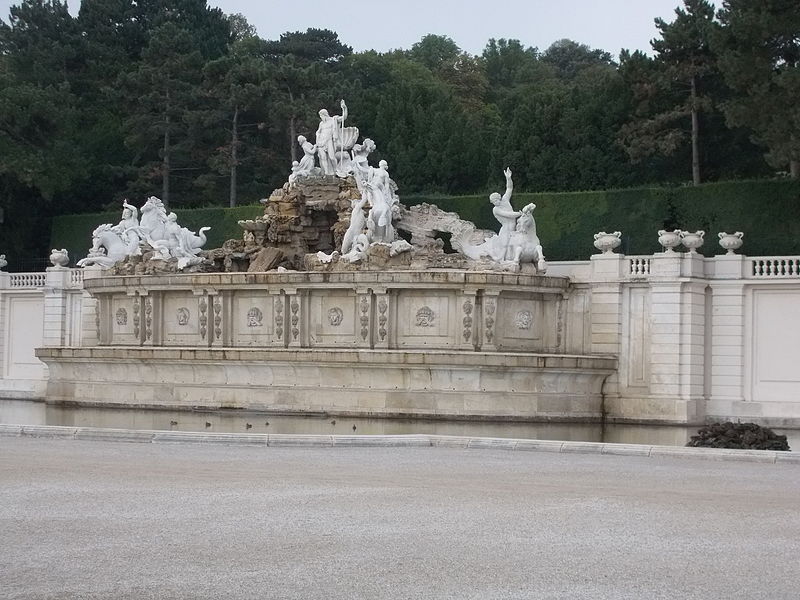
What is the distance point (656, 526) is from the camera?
47.2ft

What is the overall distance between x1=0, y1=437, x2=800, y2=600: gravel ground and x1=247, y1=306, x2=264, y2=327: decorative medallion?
15.7m

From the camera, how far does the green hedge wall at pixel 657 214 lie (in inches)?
1550

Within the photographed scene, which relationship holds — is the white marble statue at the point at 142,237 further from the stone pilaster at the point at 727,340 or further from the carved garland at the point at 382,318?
the stone pilaster at the point at 727,340

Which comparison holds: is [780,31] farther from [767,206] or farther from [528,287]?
[528,287]

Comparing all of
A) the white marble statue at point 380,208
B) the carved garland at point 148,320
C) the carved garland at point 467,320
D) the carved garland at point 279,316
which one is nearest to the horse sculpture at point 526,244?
the carved garland at point 467,320

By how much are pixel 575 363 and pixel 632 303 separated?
89.6 inches

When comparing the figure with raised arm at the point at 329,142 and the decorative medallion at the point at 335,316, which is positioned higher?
the figure with raised arm at the point at 329,142

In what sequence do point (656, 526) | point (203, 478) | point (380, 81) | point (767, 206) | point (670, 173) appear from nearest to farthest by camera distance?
point (656, 526) < point (203, 478) < point (767, 206) < point (670, 173) < point (380, 81)

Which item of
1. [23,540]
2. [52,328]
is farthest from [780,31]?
[23,540]

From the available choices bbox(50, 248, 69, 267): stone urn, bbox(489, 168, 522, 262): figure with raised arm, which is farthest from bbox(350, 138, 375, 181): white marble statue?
bbox(50, 248, 69, 267): stone urn

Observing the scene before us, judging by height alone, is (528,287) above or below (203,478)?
above

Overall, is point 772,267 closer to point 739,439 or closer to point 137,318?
point 739,439

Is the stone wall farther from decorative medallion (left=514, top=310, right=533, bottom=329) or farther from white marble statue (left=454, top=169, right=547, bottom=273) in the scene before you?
white marble statue (left=454, top=169, right=547, bottom=273)

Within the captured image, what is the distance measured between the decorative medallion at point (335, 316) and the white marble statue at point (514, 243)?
11.7ft
